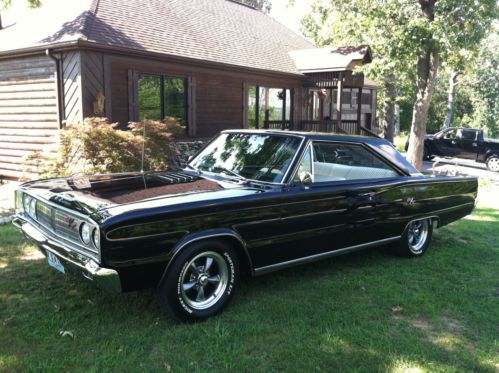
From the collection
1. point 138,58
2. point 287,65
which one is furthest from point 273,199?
point 287,65

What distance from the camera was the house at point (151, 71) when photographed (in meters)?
10.8

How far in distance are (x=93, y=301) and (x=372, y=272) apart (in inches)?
116

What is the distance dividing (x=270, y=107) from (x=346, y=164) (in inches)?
476

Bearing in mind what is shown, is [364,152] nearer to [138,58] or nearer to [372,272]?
[372,272]

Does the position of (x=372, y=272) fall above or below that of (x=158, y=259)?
below

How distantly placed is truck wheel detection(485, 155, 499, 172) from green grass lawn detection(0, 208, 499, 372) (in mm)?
15056

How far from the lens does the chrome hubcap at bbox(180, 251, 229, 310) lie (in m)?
3.75

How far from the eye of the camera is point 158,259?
346cm

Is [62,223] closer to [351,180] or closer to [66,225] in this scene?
[66,225]

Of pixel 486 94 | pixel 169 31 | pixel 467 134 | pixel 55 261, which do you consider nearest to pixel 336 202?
pixel 55 261

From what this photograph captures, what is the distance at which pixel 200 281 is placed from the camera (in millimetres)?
3803

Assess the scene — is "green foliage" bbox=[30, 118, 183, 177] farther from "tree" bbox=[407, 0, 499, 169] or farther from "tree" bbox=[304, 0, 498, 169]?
"tree" bbox=[407, 0, 499, 169]

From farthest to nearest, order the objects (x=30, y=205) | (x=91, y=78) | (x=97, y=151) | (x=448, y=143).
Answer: (x=448, y=143) → (x=91, y=78) → (x=97, y=151) → (x=30, y=205)

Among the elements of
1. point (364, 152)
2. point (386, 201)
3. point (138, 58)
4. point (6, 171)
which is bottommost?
point (6, 171)
